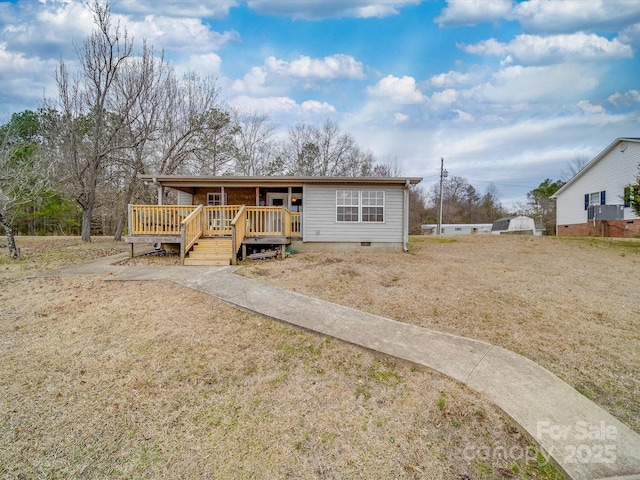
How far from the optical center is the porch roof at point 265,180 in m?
10.5

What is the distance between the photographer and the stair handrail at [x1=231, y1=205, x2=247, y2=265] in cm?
863

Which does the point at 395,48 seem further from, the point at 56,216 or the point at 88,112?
the point at 56,216

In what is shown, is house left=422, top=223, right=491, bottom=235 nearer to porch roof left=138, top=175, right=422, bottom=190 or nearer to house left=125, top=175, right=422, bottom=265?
house left=125, top=175, right=422, bottom=265

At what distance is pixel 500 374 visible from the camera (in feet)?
10.7

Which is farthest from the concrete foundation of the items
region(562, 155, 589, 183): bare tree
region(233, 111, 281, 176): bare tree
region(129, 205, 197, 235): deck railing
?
region(562, 155, 589, 183): bare tree

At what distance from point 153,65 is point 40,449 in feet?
63.8

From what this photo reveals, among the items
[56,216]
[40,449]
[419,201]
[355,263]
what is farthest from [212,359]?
[419,201]

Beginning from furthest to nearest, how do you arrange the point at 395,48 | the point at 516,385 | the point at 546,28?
1. the point at 395,48
2. the point at 546,28
3. the point at 516,385

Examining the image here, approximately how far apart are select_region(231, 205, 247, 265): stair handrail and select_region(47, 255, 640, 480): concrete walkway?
7.68ft

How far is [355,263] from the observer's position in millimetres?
8961

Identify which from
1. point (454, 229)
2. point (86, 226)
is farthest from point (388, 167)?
point (86, 226)

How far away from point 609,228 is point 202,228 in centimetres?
2215

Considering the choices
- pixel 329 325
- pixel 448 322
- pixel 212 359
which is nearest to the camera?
pixel 212 359

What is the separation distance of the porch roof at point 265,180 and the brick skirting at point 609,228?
14294mm
